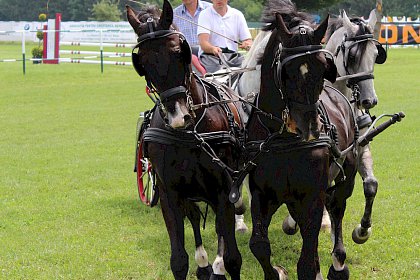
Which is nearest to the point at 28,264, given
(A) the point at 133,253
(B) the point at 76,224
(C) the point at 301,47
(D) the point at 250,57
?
(A) the point at 133,253

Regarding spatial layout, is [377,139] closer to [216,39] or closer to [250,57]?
[216,39]

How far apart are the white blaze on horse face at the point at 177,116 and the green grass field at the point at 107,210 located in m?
1.85

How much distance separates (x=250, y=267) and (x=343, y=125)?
1467mm

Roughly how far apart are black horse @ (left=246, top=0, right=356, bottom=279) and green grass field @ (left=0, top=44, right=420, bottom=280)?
1.25 metres

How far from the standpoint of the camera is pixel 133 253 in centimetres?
684

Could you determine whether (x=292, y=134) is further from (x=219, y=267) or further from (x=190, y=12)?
(x=190, y=12)

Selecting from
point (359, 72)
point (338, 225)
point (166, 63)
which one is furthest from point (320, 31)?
point (359, 72)

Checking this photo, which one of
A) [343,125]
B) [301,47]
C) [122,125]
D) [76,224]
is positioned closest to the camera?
[301,47]

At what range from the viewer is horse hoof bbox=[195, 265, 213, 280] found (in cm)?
595

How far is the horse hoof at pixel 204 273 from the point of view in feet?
19.5

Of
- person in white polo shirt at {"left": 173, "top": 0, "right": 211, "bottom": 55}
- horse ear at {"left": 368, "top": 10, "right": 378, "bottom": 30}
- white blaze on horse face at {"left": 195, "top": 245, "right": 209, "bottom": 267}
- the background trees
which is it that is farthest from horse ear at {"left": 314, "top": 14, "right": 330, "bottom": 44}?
the background trees

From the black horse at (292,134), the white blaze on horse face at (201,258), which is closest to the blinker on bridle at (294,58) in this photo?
the black horse at (292,134)

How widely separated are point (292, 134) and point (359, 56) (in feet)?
7.16

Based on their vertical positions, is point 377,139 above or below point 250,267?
below
